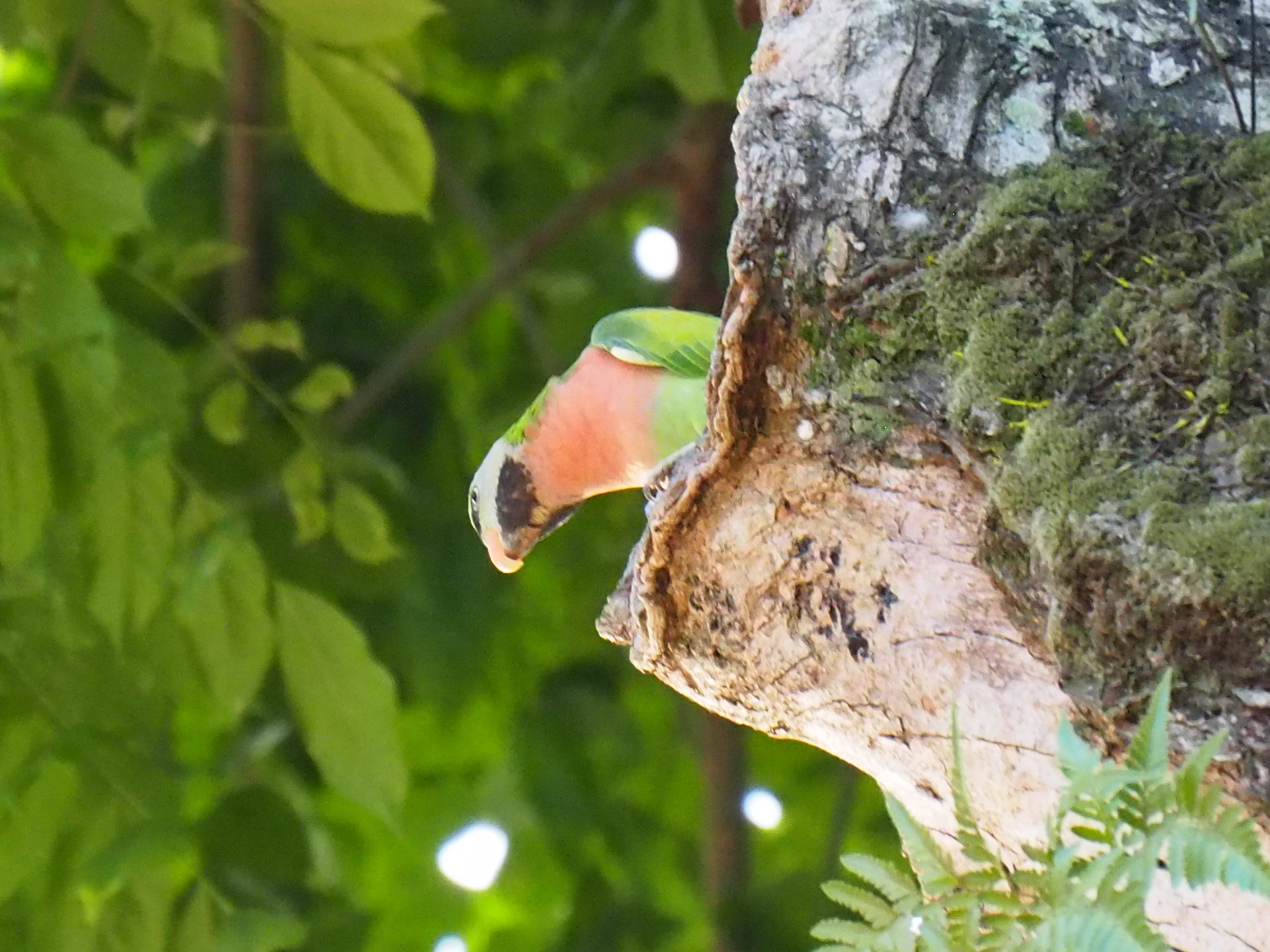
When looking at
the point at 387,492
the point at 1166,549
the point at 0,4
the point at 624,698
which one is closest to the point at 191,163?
the point at 387,492

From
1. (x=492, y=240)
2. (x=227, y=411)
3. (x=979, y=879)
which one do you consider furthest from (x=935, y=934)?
(x=492, y=240)

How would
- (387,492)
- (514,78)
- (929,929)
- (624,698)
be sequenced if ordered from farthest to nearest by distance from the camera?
(514,78) < (624,698) < (387,492) < (929,929)

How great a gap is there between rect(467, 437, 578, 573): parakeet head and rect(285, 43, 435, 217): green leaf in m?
0.40

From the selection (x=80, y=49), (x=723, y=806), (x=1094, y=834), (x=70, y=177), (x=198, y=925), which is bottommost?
(x=723, y=806)

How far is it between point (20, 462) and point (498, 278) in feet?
4.61

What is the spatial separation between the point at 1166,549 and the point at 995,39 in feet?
1.81

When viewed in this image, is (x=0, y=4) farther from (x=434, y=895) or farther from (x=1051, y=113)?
(x=434, y=895)

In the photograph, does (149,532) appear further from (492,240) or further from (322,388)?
(492,240)

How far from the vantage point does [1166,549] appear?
98 centimetres

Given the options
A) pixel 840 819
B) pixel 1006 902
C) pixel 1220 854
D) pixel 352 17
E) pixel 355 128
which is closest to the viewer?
pixel 1220 854

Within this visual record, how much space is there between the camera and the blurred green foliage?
1.72 metres

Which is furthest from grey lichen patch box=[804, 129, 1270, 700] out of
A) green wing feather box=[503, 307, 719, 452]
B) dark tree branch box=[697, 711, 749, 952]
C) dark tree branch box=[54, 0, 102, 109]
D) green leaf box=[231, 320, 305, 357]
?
dark tree branch box=[697, 711, 749, 952]

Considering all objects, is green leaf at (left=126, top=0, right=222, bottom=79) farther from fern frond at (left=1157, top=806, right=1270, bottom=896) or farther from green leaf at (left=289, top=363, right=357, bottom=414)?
fern frond at (left=1157, top=806, right=1270, bottom=896)

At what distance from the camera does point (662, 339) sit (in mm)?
1684
